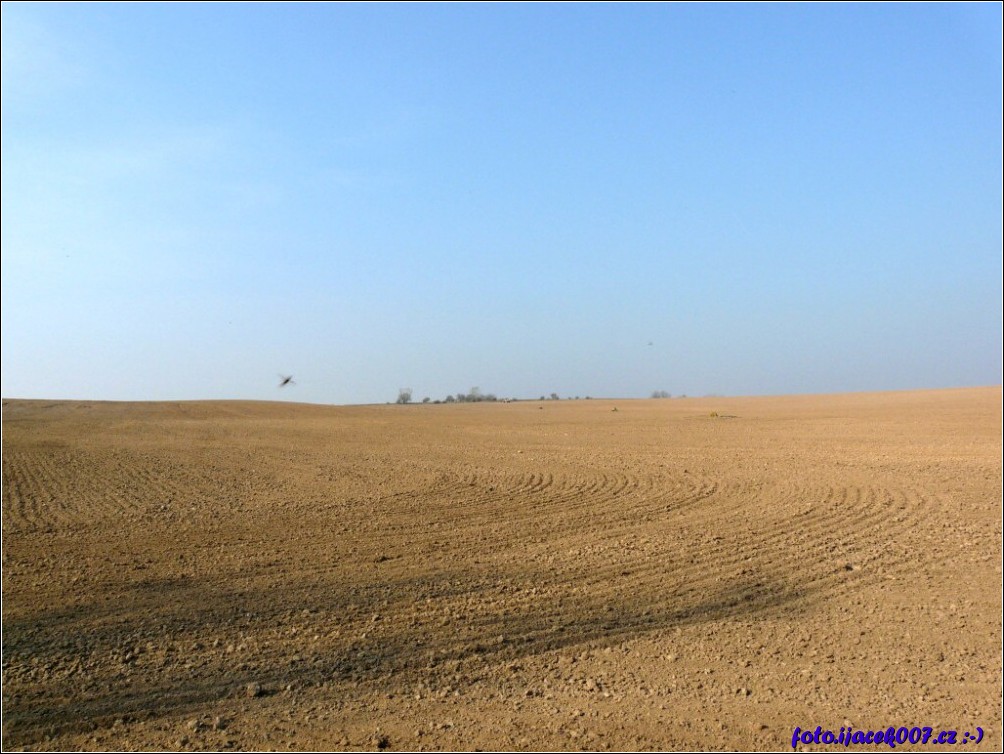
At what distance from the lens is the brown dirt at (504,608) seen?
5297 mm

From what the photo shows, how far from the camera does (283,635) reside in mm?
6578

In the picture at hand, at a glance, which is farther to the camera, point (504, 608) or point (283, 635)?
point (504, 608)

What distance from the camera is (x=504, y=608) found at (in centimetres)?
716

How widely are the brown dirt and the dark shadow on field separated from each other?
0.08 ft

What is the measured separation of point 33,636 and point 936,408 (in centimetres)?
3251

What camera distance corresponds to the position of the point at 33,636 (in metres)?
6.68

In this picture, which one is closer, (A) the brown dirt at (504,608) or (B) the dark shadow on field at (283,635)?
(A) the brown dirt at (504,608)

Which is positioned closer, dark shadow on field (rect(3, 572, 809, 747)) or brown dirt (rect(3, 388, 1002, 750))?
brown dirt (rect(3, 388, 1002, 750))

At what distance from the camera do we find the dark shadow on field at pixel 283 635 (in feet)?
18.6

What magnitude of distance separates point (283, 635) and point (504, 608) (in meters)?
1.85

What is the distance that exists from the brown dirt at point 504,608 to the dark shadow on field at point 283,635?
3cm

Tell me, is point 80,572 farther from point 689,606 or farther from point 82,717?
point 689,606

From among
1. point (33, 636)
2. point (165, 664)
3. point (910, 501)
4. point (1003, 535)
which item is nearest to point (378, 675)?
point (165, 664)

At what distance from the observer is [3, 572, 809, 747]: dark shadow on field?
18.6 ft
